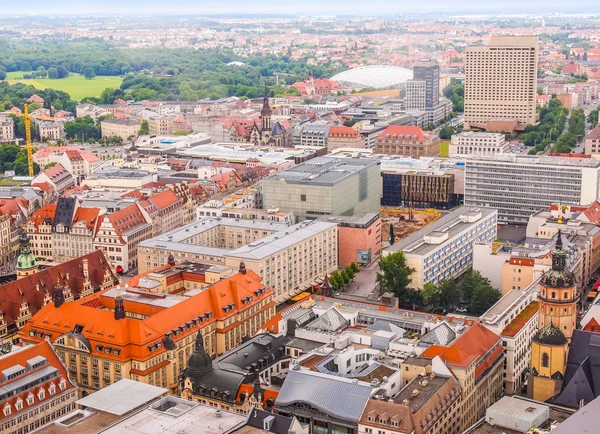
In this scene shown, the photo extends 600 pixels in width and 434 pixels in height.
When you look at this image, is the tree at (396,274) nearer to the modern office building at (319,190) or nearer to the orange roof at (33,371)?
the modern office building at (319,190)

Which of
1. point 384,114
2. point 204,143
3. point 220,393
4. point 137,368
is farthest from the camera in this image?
point 384,114

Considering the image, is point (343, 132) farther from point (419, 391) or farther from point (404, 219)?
point (419, 391)

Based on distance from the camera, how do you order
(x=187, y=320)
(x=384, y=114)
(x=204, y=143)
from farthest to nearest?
(x=384, y=114)
(x=204, y=143)
(x=187, y=320)

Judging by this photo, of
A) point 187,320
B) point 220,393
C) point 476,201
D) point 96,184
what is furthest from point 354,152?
point 220,393

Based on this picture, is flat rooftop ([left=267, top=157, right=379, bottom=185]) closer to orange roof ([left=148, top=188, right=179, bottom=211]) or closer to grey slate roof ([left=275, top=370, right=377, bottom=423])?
orange roof ([left=148, top=188, right=179, bottom=211])

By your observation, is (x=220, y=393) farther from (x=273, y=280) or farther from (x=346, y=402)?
(x=273, y=280)

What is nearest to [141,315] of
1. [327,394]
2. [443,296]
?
[327,394]

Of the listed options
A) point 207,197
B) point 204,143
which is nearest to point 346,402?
point 207,197

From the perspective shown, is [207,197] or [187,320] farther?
[207,197]
